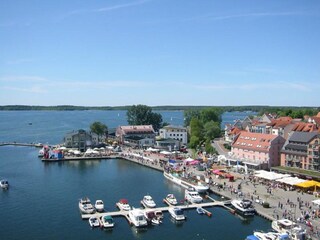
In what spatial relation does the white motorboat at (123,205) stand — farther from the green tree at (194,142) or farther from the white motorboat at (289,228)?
the green tree at (194,142)

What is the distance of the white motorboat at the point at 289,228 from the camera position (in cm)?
3381

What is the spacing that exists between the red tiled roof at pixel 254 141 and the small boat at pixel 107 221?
32346mm

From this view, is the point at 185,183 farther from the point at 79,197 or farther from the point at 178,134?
the point at 178,134

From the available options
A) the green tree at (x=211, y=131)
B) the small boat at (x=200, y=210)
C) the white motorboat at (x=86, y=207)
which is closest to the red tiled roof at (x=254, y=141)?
the small boat at (x=200, y=210)

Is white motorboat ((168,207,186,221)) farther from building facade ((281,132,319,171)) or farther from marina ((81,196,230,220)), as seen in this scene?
building facade ((281,132,319,171))

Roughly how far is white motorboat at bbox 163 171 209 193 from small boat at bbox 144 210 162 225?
11386 millimetres

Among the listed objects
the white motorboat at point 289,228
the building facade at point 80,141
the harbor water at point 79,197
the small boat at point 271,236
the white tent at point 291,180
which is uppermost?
the building facade at point 80,141

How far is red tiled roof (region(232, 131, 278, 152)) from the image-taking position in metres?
63.6

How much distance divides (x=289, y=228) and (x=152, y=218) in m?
13.5

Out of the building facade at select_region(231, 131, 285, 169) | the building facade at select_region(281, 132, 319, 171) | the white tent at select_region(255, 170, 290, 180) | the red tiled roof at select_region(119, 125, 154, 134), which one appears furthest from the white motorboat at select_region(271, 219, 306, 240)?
the red tiled roof at select_region(119, 125, 154, 134)

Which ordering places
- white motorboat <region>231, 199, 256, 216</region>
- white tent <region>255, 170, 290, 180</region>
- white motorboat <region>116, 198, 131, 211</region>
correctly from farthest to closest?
white tent <region>255, 170, 290, 180</region>
white motorboat <region>116, 198, 131, 211</region>
white motorboat <region>231, 199, 256, 216</region>

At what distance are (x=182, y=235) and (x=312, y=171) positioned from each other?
27.5 m

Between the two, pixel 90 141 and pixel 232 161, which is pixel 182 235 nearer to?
pixel 232 161

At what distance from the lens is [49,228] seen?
1524 inches
